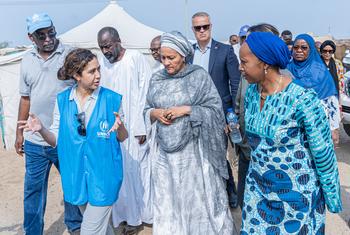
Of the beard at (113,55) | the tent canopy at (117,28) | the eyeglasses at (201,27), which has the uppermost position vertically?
the tent canopy at (117,28)

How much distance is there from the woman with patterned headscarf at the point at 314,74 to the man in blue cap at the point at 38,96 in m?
2.13

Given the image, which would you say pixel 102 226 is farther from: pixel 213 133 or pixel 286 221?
pixel 286 221

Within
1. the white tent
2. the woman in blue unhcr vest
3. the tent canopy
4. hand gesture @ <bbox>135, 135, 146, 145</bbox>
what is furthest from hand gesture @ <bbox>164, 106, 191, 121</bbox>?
the tent canopy

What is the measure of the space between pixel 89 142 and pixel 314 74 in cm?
216

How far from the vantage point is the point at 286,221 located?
2.21 m

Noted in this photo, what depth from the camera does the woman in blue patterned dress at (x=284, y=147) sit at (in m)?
2.04

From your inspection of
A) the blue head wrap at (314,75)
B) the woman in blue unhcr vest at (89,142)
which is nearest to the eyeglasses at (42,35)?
the woman in blue unhcr vest at (89,142)

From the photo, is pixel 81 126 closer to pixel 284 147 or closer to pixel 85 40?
pixel 284 147

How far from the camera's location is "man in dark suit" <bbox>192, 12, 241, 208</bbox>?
3.80 meters

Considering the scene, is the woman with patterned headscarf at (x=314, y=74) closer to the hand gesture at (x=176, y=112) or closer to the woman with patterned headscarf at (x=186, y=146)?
the woman with patterned headscarf at (x=186, y=146)

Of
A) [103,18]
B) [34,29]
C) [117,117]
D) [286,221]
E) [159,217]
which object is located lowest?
[159,217]

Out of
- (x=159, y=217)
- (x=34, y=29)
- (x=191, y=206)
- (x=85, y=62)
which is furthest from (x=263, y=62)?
(x=34, y=29)

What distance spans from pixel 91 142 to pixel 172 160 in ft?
2.28

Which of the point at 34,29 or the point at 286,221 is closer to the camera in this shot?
the point at 286,221
